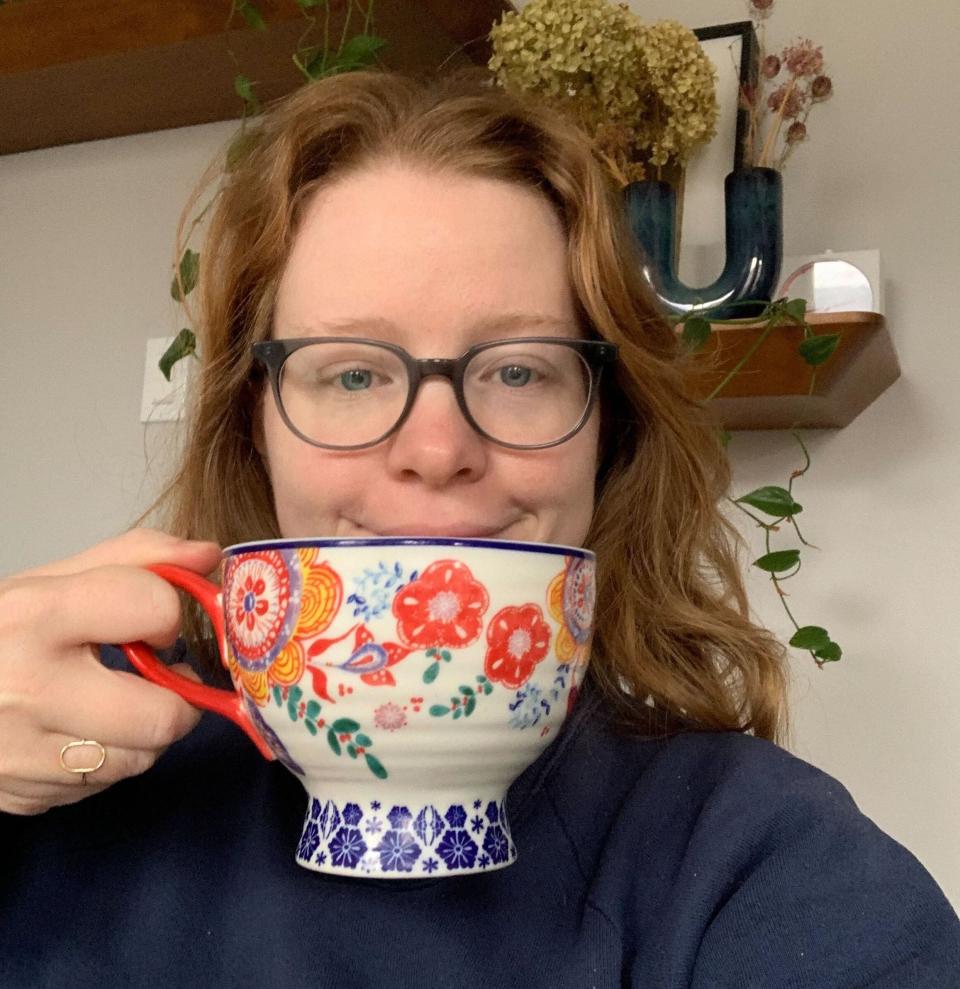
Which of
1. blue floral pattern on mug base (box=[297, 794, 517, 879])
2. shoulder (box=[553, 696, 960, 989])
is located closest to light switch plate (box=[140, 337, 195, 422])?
shoulder (box=[553, 696, 960, 989])

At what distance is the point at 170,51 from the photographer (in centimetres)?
128

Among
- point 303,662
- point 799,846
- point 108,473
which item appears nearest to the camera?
point 303,662

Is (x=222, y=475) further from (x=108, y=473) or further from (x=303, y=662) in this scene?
(x=108, y=473)

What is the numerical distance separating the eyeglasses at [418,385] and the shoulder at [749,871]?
22 cm

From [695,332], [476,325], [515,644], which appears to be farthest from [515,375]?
[695,332]

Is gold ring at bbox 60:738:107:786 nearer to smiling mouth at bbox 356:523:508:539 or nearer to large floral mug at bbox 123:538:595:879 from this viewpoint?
large floral mug at bbox 123:538:595:879

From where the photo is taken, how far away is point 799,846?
1.85ft

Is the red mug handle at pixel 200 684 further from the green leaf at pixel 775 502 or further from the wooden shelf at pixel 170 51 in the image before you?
the wooden shelf at pixel 170 51

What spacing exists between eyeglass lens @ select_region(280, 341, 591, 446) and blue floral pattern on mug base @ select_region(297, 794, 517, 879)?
0.23 meters

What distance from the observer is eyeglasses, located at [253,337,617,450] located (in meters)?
0.63

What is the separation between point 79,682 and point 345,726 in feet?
0.51

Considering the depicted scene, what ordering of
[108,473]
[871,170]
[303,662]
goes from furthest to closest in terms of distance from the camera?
[108,473]
[871,170]
[303,662]

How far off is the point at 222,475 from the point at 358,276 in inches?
9.7

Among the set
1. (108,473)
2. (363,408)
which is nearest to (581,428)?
(363,408)
